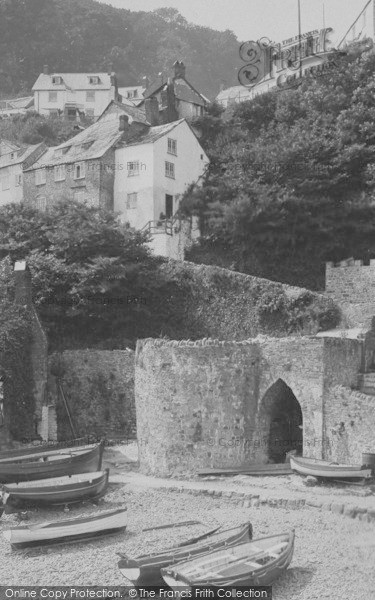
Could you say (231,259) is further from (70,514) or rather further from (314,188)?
(70,514)

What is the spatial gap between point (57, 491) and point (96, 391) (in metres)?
8.80

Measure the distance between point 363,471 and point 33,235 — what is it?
19.7 meters

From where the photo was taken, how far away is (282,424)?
26719 millimetres

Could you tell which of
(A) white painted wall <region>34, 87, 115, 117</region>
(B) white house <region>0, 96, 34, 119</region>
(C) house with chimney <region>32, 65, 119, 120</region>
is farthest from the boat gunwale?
(B) white house <region>0, 96, 34, 119</region>

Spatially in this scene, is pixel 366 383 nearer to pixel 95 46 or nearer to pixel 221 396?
pixel 221 396

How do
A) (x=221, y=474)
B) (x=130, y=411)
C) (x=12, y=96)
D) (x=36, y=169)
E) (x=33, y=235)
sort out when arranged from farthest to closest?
1. (x=12, y=96)
2. (x=36, y=169)
3. (x=33, y=235)
4. (x=130, y=411)
5. (x=221, y=474)

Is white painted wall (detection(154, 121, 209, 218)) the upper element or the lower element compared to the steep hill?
lower

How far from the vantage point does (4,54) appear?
106m

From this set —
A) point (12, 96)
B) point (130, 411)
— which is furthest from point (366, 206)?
point (12, 96)

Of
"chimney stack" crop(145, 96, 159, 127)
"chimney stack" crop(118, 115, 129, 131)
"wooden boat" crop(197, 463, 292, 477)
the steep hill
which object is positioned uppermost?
the steep hill

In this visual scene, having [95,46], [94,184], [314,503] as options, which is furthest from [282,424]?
[95,46]

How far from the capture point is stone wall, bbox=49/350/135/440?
3228 centimetres

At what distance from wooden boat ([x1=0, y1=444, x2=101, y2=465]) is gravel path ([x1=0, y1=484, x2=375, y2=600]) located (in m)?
2.68

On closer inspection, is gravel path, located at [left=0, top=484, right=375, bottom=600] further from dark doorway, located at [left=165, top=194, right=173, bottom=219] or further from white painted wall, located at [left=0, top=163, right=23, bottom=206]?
white painted wall, located at [left=0, top=163, right=23, bottom=206]
